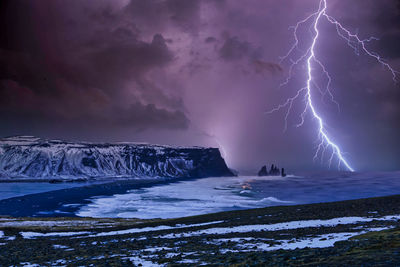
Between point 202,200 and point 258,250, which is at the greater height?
point 258,250

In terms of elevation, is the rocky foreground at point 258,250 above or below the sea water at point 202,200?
above

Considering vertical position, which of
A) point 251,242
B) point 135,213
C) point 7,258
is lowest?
point 135,213

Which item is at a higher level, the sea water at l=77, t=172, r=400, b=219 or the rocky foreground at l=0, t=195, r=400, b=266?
the rocky foreground at l=0, t=195, r=400, b=266

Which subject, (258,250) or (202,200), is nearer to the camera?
(258,250)

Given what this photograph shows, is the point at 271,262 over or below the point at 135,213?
over

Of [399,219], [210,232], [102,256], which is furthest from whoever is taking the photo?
[210,232]

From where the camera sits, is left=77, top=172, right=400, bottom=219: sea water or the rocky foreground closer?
the rocky foreground

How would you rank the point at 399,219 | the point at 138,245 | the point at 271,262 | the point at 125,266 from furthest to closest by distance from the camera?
1. the point at 399,219
2. the point at 138,245
3. the point at 125,266
4. the point at 271,262

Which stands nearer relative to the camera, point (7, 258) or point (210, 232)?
point (7, 258)

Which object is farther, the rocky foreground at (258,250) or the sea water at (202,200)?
the sea water at (202,200)

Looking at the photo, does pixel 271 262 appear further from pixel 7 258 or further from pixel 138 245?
pixel 7 258

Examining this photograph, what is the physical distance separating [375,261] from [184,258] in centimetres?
831

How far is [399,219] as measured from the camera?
908 inches

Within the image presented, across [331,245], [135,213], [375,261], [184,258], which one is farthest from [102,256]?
[135,213]
